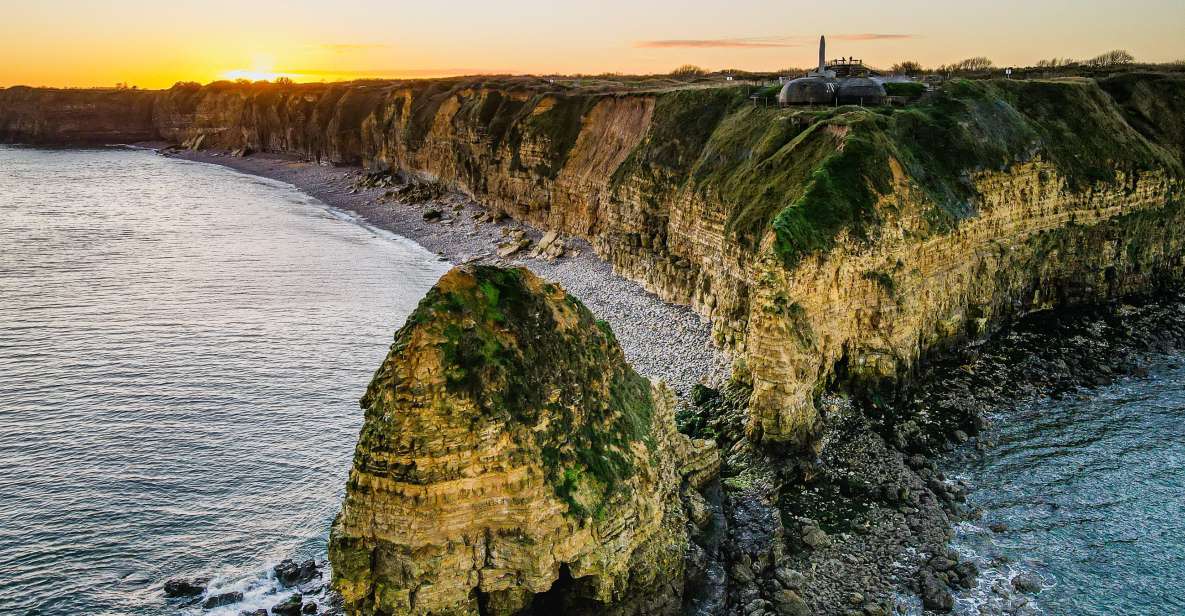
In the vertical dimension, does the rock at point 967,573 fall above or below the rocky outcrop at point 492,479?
below

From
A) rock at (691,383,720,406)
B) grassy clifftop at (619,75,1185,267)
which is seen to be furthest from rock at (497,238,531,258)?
rock at (691,383,720,406)

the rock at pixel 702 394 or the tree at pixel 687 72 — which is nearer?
the rock at pixel 702 394

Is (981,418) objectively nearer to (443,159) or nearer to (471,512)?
(471,512)

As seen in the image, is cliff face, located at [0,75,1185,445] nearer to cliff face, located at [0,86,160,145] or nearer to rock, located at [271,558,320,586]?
rock, located at [271,558,320,586]

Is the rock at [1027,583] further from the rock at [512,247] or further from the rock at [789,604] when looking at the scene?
the rock at [512,247]

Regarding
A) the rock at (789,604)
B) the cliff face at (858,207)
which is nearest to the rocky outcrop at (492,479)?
the rock at (789,604)
